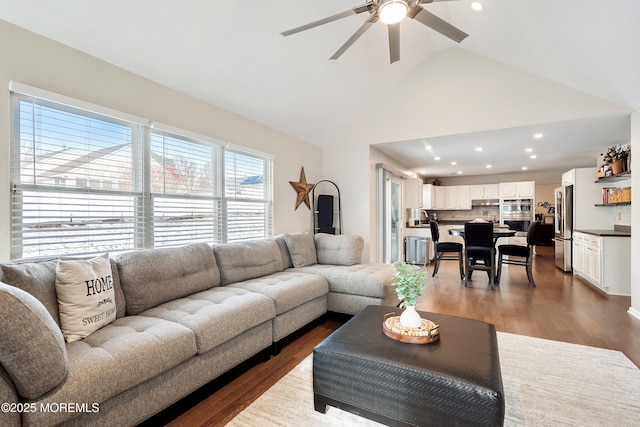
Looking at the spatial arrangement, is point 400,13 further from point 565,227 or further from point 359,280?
point 565,227

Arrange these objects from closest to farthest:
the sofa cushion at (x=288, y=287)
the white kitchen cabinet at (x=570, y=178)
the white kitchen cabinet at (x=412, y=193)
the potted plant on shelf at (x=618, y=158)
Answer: the sofa cushion at (x=288, y=287) → the potted plant on shelf at (x=618, y=158) → the white kitchen cabinet at (x=570, y=178) → the white kitchen cabinet at (x=412, y=193)

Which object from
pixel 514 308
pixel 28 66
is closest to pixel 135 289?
pixel 28 66

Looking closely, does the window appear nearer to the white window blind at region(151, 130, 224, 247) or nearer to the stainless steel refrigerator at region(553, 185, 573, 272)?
the white window blind at region(151, 130, 224, 247)

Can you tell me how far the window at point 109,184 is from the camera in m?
2.07

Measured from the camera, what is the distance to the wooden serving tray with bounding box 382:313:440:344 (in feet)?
5.67

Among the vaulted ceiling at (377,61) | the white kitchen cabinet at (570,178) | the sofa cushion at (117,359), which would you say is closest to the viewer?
the sofa cushion at (117,359)

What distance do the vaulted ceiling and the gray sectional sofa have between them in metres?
1.70

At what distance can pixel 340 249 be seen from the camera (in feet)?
12.7

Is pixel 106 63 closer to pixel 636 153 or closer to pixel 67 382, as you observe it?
pixel 67 382

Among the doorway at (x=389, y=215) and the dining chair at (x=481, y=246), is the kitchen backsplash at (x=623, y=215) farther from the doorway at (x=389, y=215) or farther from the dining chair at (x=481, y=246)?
the doorway at (x=389, y=215)

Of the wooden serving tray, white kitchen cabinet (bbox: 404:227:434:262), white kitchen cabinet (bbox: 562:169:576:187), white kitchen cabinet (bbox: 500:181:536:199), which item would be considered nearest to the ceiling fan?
the wooden serving tray

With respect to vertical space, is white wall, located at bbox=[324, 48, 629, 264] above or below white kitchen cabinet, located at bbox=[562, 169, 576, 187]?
above

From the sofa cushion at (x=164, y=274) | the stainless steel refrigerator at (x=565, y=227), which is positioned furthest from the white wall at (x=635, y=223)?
the sofa cushion at (x=164, y=274)

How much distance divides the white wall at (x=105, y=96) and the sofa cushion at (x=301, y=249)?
578mm
